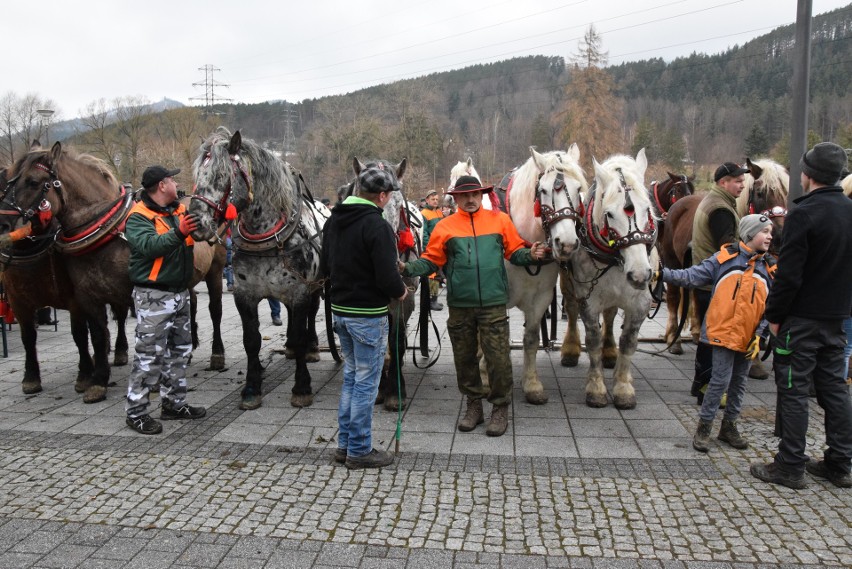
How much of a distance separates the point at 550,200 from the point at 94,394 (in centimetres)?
429

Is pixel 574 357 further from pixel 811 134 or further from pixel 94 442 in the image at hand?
pixel 811 134

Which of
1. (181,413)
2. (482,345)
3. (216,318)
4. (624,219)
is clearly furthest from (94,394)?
(624,219)

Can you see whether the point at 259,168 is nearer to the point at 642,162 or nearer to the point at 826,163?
the point at 642,162

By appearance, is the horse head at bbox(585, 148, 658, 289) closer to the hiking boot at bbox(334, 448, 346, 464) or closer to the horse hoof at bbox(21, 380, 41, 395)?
the hiking boot at bbox(334, 448, 346, 464)

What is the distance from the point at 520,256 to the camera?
4508 millimetres

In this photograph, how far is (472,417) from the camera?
187 inches

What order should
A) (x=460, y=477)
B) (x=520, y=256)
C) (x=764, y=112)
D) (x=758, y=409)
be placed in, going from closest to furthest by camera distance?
(x=460, y=477)
(x=520, y=256)
(x=758, y=409)
(x=764, y=112)

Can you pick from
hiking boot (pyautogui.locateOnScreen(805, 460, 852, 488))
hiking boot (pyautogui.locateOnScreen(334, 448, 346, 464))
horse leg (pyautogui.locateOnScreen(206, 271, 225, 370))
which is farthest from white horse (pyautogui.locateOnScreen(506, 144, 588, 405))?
horse leg (pyautogui.locateOnScreen(206, 271, 225, 370))

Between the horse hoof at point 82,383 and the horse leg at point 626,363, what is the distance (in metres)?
4.80

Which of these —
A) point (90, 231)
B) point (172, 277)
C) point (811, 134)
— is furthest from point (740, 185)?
point (811, 134)

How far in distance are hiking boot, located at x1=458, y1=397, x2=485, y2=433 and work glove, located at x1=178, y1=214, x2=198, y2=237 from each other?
243 centimetres

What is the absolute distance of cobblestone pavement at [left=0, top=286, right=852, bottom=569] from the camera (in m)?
3.04

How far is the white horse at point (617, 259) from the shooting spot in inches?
173

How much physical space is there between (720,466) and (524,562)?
179cm
